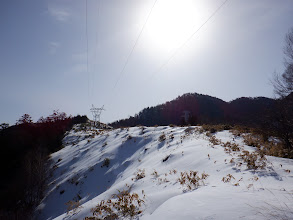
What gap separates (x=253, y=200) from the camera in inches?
97.8

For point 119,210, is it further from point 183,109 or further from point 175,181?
point 183,109

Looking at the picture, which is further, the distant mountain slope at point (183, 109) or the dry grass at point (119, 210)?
the distant mountain slope at point (183, 109)

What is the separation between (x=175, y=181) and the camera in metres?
4.71

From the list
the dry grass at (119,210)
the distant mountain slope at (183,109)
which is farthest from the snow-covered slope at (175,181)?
the distant mountain slope at (183,109)

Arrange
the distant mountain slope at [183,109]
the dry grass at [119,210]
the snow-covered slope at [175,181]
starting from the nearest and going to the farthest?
1. the snow-covered slope at [175,181]
2. the dry grass at [119,210]
3. the distant mountain slope at [183,109]

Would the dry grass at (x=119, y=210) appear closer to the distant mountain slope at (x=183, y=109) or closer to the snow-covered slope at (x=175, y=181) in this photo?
the snow-covered slope at (x=175, y=181)

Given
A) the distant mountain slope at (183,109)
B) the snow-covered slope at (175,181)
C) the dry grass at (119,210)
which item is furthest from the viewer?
the distant mountain slope at (183,109)

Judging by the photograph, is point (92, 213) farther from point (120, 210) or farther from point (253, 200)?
point (253, 200)

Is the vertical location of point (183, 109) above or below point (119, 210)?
above

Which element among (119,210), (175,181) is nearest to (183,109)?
(175,181)

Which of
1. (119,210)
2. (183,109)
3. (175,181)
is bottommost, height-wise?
(119,210)

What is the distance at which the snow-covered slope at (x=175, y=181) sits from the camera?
2.47 m

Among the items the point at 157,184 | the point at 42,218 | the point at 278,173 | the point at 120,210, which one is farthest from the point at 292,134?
the point at 42,218

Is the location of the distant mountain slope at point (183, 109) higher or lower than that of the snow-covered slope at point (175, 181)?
higher
